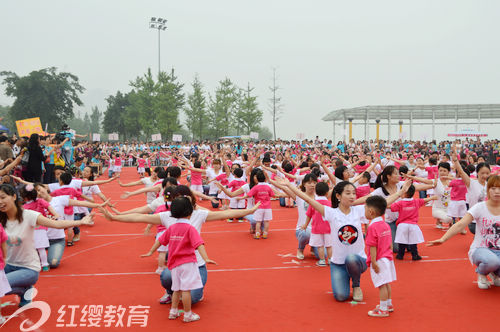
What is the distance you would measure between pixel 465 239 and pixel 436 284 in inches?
139

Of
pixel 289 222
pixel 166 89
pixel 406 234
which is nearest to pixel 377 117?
pixel 166 89

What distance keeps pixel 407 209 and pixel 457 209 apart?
2600 mm

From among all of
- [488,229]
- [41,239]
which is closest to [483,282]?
[488,229]

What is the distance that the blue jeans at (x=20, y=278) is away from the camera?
17.3 feet

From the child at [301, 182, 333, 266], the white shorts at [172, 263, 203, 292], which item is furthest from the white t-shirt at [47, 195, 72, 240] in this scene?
the child at [301, 182, 333, 266]

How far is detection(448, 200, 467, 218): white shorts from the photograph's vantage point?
9.41 m

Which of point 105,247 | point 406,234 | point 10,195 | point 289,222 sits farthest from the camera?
point 289,222

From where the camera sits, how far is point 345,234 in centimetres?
565

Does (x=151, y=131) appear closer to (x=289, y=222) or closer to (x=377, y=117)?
(x=377, y=117)

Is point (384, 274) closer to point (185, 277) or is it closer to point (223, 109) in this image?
point (185, 277)

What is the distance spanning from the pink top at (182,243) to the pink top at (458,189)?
6.89 meters

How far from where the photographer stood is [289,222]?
39.0 feet

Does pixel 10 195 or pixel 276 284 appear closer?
pixel 10 195

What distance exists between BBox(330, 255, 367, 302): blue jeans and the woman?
9.34 metres
